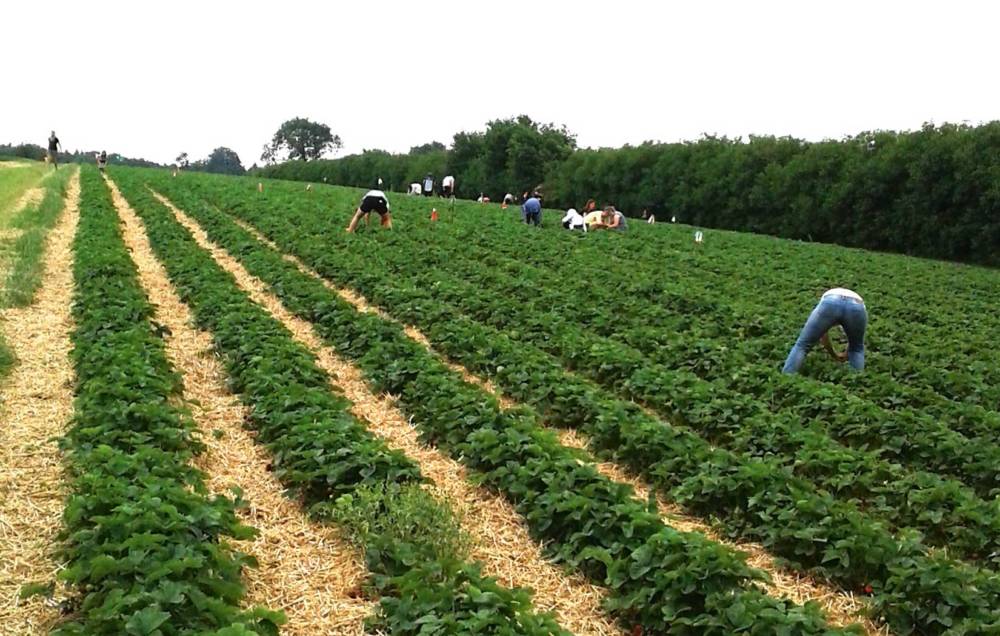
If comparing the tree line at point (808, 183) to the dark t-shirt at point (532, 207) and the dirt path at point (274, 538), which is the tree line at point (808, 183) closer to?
the dark t-shirt at point (532, 207)

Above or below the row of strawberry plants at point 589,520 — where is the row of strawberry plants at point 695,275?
above

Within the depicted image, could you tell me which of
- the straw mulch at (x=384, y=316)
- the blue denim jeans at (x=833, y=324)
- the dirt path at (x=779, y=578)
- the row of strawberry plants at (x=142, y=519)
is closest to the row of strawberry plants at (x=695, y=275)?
the blue denim jeans at (x=833, y=324)

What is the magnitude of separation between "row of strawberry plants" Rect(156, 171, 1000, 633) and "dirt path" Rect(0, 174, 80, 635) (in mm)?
4530

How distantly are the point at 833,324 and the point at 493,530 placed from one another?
20.3 feet

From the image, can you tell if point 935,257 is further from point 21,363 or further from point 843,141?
point 21,363

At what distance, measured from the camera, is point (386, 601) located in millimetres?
4758

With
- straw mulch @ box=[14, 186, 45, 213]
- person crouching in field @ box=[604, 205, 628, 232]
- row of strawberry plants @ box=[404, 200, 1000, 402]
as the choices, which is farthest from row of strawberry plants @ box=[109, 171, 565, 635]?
person crouching in field @ box=[604, 205, 628, 232]

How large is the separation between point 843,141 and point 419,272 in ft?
91.2

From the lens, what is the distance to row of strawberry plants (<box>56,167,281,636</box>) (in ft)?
13.7

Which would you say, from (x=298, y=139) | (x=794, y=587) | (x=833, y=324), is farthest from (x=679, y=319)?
(x=298, y=139)

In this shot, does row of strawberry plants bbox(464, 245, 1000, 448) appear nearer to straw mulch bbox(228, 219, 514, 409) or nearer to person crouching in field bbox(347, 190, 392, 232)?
straw mulch bbox(228, 219, 514, 409)

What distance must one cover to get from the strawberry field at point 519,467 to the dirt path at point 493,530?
25 mm

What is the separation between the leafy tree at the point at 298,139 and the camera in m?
129

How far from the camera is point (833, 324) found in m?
10.6
